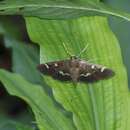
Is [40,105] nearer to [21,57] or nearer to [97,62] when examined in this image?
[97,62]

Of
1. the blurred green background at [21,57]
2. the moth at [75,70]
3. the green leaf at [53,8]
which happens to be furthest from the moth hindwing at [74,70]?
the blurred green background at [21,57]

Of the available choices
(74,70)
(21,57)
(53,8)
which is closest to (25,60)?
(21,57)

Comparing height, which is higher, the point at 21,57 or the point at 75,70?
the point at 75,70

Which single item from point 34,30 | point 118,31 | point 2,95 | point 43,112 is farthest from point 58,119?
point 2,95

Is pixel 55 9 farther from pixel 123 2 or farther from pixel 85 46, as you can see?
pixel 123 2

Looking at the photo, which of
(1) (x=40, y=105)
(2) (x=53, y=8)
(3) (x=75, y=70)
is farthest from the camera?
(3) (x=75, y=70)

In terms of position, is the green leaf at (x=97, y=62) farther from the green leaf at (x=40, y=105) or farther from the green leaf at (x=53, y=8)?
the green leaf at (x=53, y=8)
